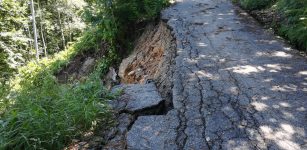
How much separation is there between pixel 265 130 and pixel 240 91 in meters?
0.99

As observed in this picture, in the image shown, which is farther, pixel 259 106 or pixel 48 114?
pixel 259 106

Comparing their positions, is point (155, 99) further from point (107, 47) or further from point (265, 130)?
point (107, 47)

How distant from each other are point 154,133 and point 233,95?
4.40ft

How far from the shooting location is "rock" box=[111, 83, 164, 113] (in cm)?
408

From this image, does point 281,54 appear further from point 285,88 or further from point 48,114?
point 48,114

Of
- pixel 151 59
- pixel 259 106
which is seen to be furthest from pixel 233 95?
pixel 151 59

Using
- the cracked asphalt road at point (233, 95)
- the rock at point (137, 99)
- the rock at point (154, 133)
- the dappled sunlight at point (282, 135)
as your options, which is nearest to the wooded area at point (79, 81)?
the rock at point (137, 99)

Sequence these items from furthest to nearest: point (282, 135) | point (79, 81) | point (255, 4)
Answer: point (255, 4) → point (79, 81) → point (282, 135)

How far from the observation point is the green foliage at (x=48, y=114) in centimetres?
311

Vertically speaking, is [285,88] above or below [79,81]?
above

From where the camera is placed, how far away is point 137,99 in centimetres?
429

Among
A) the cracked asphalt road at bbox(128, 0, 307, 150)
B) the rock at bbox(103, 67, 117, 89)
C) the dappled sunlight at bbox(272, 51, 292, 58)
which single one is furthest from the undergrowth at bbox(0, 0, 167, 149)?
the dappled sunlight at bbox(272, 51, 292, 58)

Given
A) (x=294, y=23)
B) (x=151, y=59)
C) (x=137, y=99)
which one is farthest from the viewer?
(x=151, y=59)

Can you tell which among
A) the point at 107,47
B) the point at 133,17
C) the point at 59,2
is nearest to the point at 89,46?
the point at 107,47
